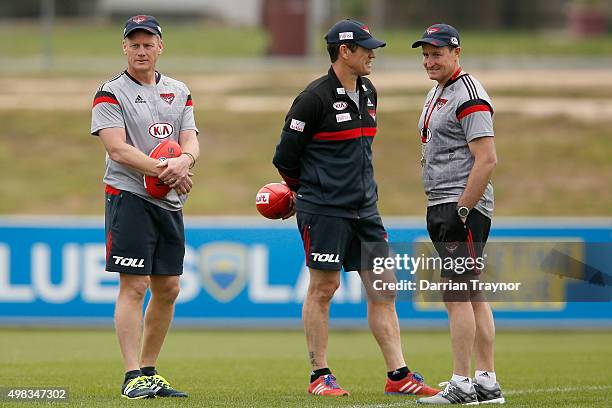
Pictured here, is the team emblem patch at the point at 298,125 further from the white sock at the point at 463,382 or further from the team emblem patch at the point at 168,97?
the white sock at the point at 463,382

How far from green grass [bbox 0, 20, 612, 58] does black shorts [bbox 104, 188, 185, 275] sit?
50.9 feet

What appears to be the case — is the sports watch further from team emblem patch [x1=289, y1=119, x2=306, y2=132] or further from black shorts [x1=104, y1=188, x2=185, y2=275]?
black shorts [x1=104, y1=188, x2=185, y2=275]

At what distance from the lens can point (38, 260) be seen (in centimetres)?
1288

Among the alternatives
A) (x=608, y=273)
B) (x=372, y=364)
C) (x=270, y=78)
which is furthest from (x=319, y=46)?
(x=608, y=273)

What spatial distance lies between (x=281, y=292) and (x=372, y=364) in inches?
125

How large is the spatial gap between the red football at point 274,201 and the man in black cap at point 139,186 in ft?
1.83

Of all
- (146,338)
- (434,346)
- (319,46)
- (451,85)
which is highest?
(319,46)

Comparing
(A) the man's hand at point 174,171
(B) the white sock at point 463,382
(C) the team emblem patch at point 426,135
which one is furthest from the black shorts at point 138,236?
(B) the white sock at point 463,382

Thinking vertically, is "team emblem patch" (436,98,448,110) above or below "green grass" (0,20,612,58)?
below

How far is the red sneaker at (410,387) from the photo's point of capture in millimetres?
7496

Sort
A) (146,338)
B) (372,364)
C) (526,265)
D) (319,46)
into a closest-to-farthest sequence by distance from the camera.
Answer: (146,338)
(526,265)
(372,364)
(319,46)

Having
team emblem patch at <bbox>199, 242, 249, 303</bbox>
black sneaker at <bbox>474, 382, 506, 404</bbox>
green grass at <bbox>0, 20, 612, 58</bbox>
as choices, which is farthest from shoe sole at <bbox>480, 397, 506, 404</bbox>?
green grass at <bbox>0, 20, 612, 58</bbox>

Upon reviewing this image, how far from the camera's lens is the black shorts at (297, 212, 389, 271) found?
7402 millimetres

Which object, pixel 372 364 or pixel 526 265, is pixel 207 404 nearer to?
pixel 526 265
